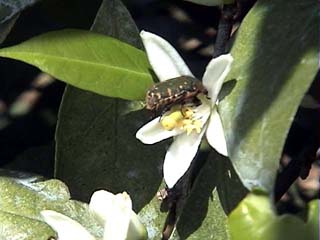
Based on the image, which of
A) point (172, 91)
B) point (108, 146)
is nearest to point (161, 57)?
point (172, 91)

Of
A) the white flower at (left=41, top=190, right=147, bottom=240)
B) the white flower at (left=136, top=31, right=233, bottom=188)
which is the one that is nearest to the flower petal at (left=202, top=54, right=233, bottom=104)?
the white flower at (left=136, top=31, right=233, bottom=188)

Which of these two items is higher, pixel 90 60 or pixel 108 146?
pixel 90 60

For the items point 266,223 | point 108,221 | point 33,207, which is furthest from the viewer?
point 33,207

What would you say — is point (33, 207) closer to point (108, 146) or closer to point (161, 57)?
point (108, 146)

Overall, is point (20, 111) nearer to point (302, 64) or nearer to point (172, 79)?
point (172, 79)

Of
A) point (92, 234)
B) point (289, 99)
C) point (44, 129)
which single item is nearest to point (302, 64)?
point (289, 99)

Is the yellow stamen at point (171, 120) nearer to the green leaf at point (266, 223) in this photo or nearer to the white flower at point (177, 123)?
the white flower at point (177, 123)
